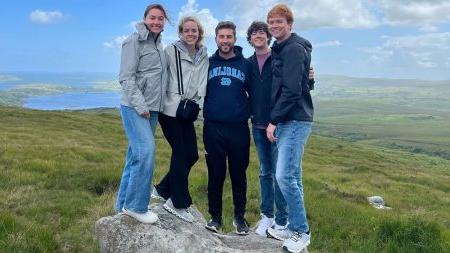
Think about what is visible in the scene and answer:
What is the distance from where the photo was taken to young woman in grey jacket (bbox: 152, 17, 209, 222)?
754cm

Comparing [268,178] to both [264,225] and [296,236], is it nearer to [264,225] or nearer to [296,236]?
[264,225]

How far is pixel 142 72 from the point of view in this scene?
7281 millimetres

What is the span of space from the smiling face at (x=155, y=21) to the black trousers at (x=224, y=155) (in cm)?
175

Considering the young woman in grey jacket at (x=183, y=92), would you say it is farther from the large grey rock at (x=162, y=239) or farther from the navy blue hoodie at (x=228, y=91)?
the large grey rock at (x=162, y=239)

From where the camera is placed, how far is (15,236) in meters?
7.87

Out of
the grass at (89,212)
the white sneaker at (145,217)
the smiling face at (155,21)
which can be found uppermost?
the smiling face at (155,21)

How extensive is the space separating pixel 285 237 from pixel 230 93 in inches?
106

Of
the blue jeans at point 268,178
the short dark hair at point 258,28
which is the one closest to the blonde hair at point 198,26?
the short dark hair at point 258,28

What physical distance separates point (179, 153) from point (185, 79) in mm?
1247

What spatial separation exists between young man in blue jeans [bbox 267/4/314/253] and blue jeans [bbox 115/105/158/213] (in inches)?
75.0

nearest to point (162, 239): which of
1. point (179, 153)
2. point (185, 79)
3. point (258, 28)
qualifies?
point (179, 153)

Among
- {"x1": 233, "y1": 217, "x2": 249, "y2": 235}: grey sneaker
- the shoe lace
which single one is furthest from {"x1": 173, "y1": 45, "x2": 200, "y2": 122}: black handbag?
the shoe lace

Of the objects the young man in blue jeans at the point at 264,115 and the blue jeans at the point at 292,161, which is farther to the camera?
the young man in blue jeans at the point at 264,115

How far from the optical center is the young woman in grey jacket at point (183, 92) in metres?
7.54
